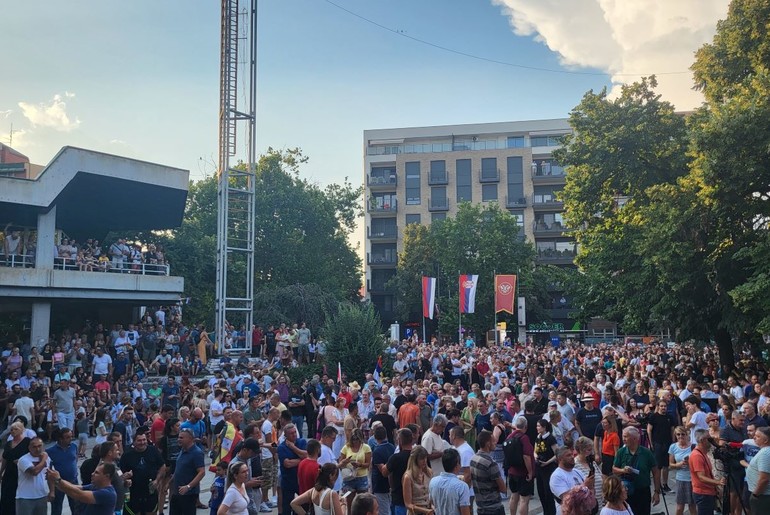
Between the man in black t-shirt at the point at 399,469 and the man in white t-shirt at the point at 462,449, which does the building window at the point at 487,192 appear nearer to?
the man in white t-shirt at the point at 462,449

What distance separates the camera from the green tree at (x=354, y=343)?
26206 millimetres

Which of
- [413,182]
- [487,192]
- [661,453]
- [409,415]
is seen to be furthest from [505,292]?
[413,182]

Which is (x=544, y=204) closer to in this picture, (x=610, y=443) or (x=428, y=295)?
(x=428, y=295)

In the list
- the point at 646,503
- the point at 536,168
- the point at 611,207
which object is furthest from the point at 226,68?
the point at 536,168

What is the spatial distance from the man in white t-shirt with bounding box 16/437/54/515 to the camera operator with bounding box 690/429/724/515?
820cm

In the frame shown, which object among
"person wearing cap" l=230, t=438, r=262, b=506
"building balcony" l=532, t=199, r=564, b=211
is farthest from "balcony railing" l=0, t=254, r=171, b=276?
"building balcony" l=532, t=199, r=564, b=211

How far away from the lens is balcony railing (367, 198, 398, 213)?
230ft

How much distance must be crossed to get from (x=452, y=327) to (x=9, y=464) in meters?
49.5

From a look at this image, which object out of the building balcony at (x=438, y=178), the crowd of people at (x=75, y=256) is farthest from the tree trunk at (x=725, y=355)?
the building balcony at (x=438, y=178)

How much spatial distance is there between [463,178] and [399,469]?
62155 mm

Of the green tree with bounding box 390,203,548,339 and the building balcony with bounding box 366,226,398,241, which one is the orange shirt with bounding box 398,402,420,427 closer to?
the green tree with bounding box 390,203,548,339

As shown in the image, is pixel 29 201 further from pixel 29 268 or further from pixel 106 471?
pixel 106 471

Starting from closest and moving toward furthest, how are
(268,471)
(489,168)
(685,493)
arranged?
(685,493), (268,471), (489,168)

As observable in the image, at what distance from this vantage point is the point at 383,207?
70625 mm
